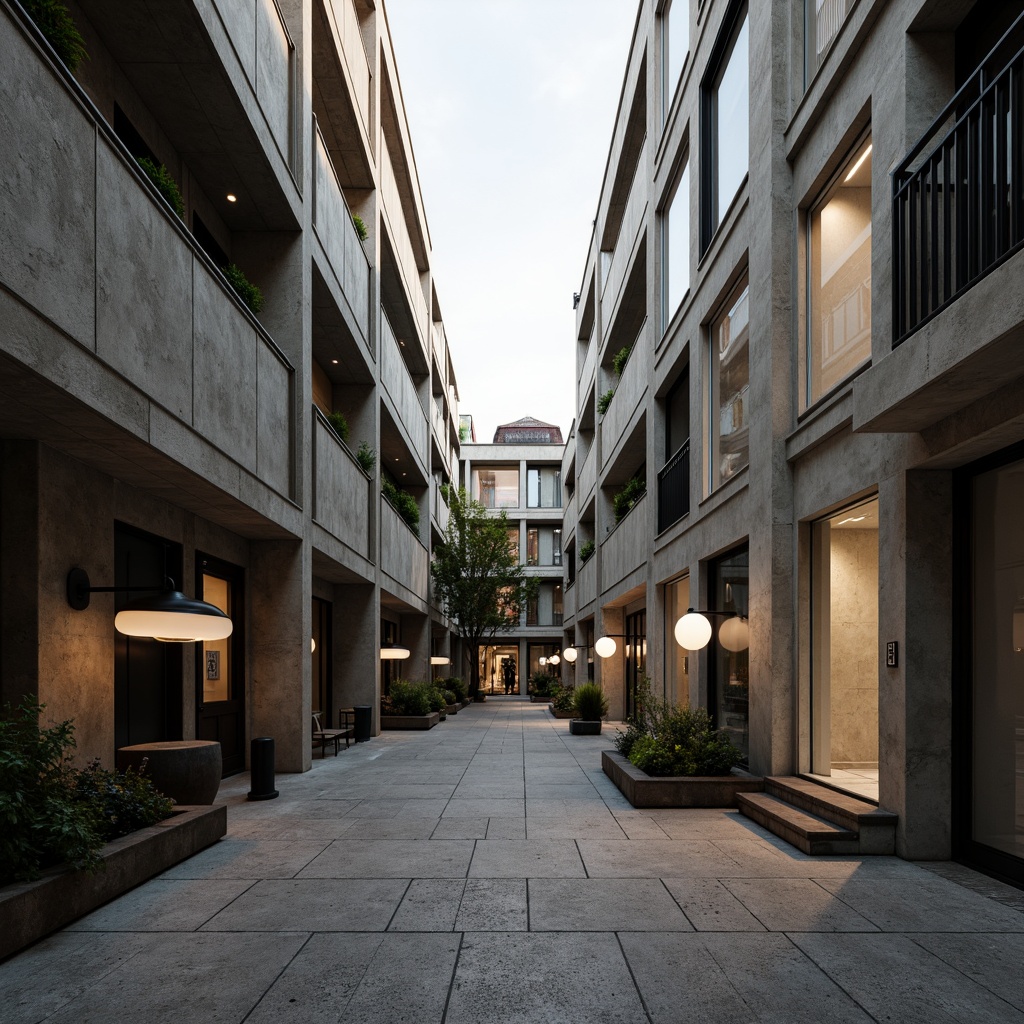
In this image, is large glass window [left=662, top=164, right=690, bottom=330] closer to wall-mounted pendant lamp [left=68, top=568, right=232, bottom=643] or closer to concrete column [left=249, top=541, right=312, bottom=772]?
concrete column [left=249, top=541, right=312, bottom=772]

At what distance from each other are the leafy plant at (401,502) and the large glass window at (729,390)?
413 inches

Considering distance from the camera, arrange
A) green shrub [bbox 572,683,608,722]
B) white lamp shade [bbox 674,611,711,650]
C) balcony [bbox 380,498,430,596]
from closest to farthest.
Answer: white lamp shade [bbox 674,611,711,650] → green shrub [bbox 572,683,608,722] → balcony [bbox 380,498,430,596]

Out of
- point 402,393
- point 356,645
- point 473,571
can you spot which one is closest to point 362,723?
point 356,645

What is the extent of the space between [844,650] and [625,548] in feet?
39.9

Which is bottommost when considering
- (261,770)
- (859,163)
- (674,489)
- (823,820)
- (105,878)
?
(261,770)

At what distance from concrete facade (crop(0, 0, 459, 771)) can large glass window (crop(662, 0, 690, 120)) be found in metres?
6.38

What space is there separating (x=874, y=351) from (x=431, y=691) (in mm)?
19129

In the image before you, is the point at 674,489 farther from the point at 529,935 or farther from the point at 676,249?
the point at 529,935

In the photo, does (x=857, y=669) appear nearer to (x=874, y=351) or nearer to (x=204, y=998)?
(x=874, y=351)

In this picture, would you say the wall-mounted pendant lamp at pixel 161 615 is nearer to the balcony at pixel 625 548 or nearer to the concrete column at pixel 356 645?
the concrete column at pixel 356 645

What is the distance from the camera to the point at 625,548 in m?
22.0

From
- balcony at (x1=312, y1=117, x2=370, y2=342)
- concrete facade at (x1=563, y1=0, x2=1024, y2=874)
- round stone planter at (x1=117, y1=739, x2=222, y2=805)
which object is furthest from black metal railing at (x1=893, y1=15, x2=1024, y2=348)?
balcony at (x1=312, y1=117, x2=370, y2=342)

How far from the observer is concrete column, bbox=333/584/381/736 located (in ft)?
63.6

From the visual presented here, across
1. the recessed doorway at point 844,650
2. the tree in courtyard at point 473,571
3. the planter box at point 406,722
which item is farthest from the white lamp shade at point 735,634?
the tree in courtyard at point 473,571
